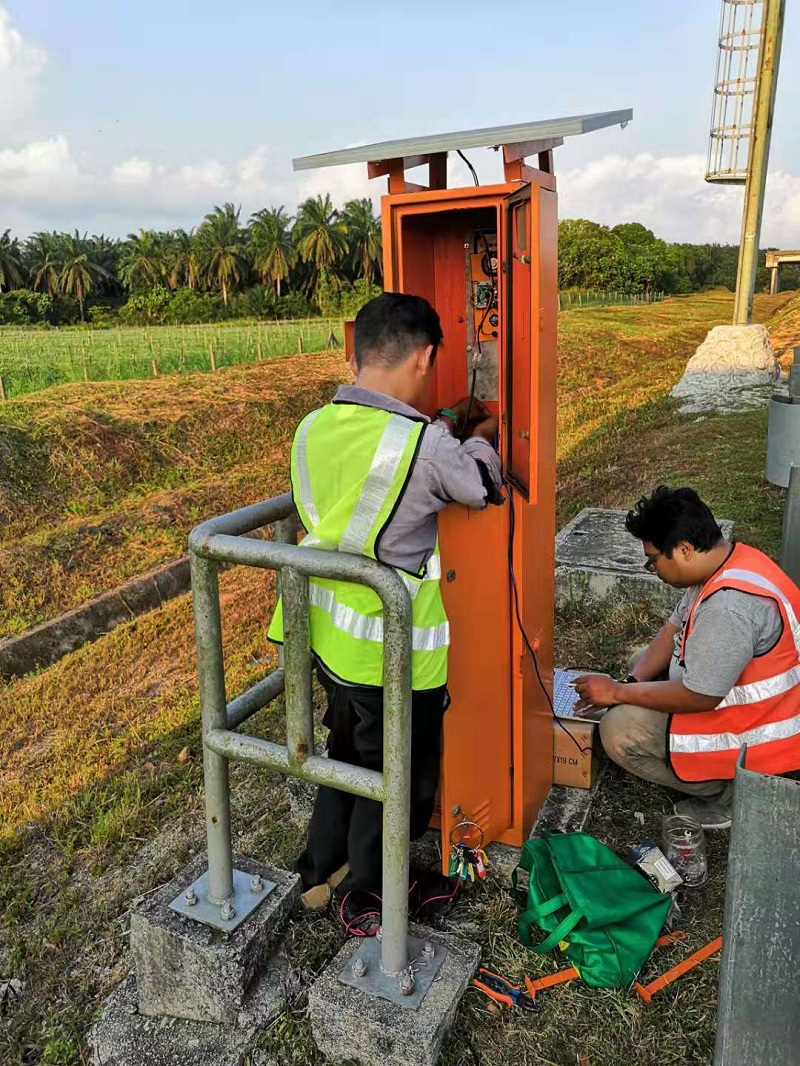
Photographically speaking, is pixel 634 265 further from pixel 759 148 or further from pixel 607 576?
pixel 607 576

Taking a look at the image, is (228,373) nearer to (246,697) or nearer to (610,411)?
(610,411)

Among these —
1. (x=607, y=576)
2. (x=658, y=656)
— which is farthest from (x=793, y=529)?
(x=607, y=576)

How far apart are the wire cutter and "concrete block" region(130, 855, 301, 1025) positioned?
2.17 ft

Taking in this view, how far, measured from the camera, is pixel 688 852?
290 centimetres

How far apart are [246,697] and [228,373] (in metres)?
15.1

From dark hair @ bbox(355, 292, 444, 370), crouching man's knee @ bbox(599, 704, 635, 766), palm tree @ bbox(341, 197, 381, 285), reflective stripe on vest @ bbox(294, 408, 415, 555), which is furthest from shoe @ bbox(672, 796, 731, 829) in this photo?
palm tree @ bbox(341, 197, 381, 285)

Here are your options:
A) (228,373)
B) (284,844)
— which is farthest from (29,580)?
(228,373)

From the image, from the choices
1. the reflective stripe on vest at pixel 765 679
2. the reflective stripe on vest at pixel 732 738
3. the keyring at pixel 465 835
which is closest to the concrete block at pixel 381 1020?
the keyring at pixel 465 835

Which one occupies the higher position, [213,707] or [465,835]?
[213,707]

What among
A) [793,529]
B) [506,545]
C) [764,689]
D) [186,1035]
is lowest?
[186,1035]

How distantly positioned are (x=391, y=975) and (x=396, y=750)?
0.73m

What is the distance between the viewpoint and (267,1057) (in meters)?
2.31

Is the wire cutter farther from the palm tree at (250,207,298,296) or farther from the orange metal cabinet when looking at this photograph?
the palm tree at (250,207,298,296)

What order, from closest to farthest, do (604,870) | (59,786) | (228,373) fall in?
(604,870)
(59,786)
(228,373)
